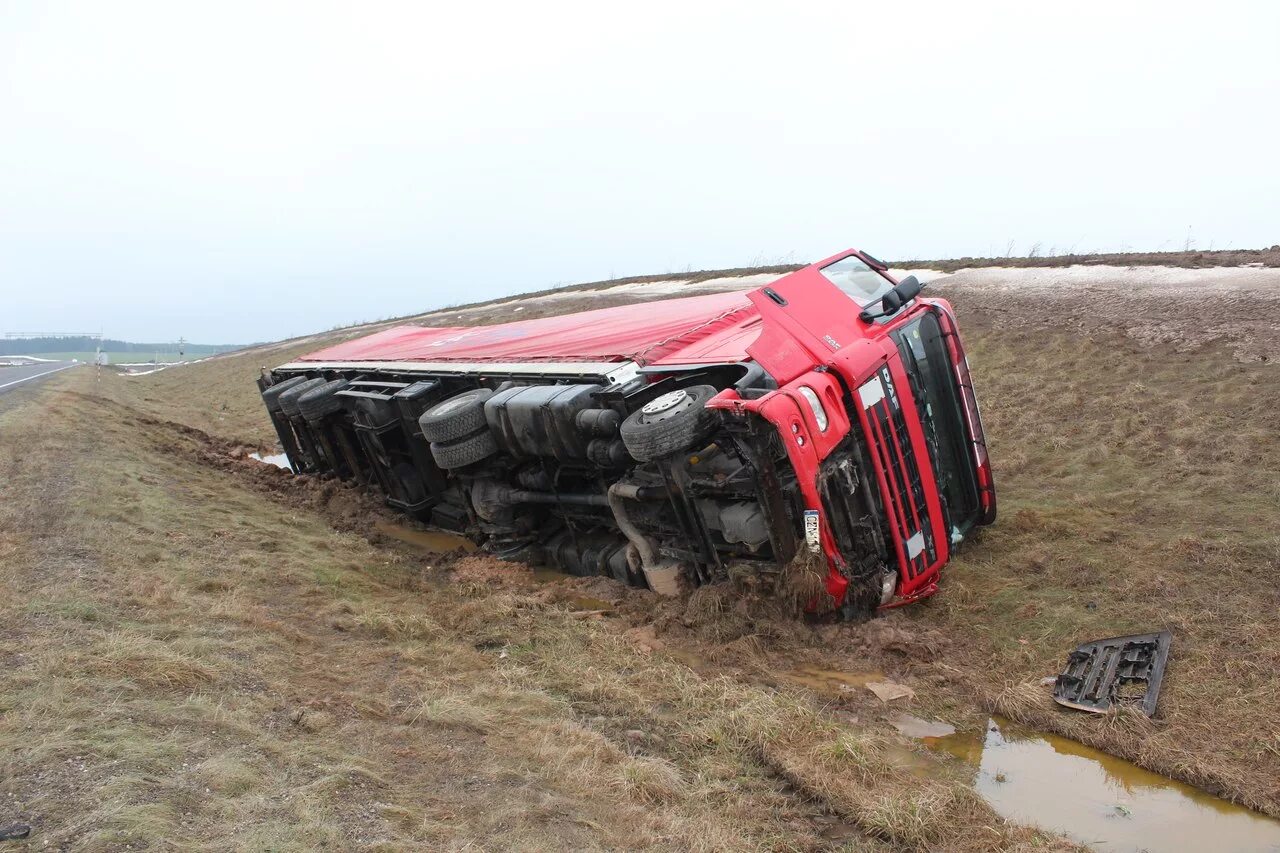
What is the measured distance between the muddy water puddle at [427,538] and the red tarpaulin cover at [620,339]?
6.14ft

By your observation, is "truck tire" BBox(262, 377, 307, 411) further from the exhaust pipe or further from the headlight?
the headlight

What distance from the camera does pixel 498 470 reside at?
7684 millimetres

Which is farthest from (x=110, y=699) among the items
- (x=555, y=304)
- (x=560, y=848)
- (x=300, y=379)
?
(x=555, y=304)

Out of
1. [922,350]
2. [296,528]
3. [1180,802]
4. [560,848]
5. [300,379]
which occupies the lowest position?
[1180,802]

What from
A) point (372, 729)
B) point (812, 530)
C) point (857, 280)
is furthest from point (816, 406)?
point (372, 729)

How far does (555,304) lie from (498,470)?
64.2 ft

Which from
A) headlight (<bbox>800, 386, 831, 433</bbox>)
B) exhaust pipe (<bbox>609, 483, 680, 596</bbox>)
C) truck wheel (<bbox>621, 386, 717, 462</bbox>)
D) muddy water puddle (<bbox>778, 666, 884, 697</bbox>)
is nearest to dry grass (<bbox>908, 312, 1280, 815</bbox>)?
muddy water puddle (<bbox>778, 666, 884, 697</bbox>)

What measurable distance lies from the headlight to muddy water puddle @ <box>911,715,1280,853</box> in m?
1.70

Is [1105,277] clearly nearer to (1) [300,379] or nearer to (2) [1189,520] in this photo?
(2) [1189,520]

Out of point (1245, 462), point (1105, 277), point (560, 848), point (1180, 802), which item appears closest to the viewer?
point (560, 848)

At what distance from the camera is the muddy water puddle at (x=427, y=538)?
28.9 feet

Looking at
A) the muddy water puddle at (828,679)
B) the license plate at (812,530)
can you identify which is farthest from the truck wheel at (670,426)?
the muddy water puddle at (828,679)

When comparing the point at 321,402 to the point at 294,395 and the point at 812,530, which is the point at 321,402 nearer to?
the point at 294,395

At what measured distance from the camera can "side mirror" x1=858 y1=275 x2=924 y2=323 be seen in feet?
19.8
